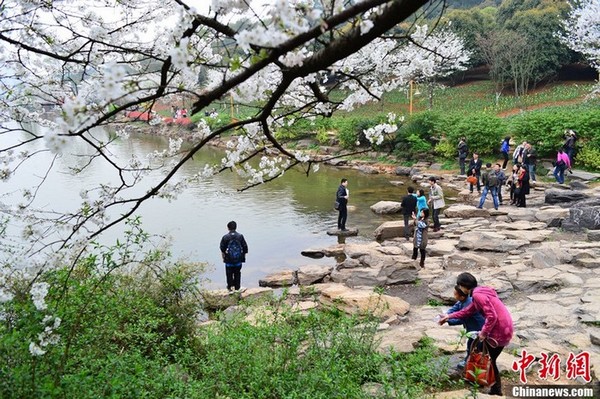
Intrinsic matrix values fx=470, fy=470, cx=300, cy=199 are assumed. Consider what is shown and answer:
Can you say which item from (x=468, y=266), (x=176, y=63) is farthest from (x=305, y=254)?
(x=176, y=63)

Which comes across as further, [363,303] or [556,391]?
[363,303]

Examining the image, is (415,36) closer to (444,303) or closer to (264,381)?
(264,381)

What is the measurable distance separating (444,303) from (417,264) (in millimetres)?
1838

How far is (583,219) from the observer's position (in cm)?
1018

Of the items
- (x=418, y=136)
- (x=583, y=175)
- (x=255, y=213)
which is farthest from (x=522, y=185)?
(x=418, y=136)

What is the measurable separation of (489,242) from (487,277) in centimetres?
223

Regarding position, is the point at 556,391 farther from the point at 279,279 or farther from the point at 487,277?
the point at 279,279

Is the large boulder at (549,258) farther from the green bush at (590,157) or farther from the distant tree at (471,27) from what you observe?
the distant tree at (471,27)

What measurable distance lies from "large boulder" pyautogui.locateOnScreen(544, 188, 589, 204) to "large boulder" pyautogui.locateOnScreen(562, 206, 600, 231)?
8.29 ft

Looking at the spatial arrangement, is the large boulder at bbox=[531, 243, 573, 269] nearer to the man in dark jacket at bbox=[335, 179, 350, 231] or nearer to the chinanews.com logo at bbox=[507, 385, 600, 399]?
the chinanews.com logo at bbox=[507, 385, 600, 399]

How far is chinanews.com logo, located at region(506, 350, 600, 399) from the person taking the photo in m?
4.04

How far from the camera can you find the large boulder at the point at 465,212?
1290 centimetres

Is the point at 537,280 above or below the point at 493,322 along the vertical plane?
below

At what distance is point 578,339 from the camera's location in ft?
16.8
